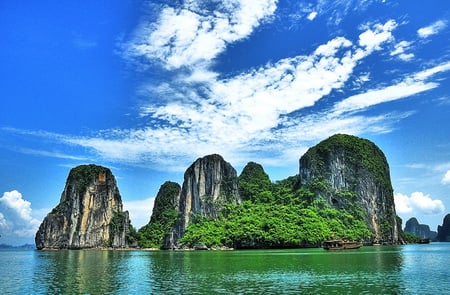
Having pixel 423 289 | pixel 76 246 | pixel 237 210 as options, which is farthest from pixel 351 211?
pixel 423 289

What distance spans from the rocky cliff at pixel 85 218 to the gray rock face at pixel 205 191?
22354mm

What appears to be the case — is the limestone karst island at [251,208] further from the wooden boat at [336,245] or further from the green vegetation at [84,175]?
the wooden boat at [336,245]

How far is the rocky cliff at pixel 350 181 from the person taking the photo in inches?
3467

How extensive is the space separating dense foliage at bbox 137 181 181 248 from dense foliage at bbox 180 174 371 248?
27400 mm

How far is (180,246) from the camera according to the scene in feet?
260

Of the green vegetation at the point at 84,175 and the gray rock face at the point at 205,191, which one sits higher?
A: the green vegetation at the point at 84,175

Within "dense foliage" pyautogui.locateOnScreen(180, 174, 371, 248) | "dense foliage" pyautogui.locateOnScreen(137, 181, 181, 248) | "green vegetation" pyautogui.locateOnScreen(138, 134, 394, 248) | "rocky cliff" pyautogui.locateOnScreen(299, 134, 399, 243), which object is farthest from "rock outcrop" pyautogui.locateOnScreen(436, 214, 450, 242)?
"dense foliage" pyautogui.locateOnScreen(137, 181, 181, 248)

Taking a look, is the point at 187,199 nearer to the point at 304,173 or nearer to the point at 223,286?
the point at 304,173

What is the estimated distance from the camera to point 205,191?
86562 millimetres

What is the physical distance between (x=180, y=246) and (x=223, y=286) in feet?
199

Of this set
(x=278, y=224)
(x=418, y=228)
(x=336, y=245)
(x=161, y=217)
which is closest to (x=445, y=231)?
(x=418, y=228)

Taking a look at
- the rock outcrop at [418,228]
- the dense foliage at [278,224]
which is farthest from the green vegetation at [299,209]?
the rock outcrop at [418,228]

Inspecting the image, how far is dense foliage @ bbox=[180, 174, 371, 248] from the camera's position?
70.2 metres

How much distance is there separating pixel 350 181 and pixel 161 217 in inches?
2067
